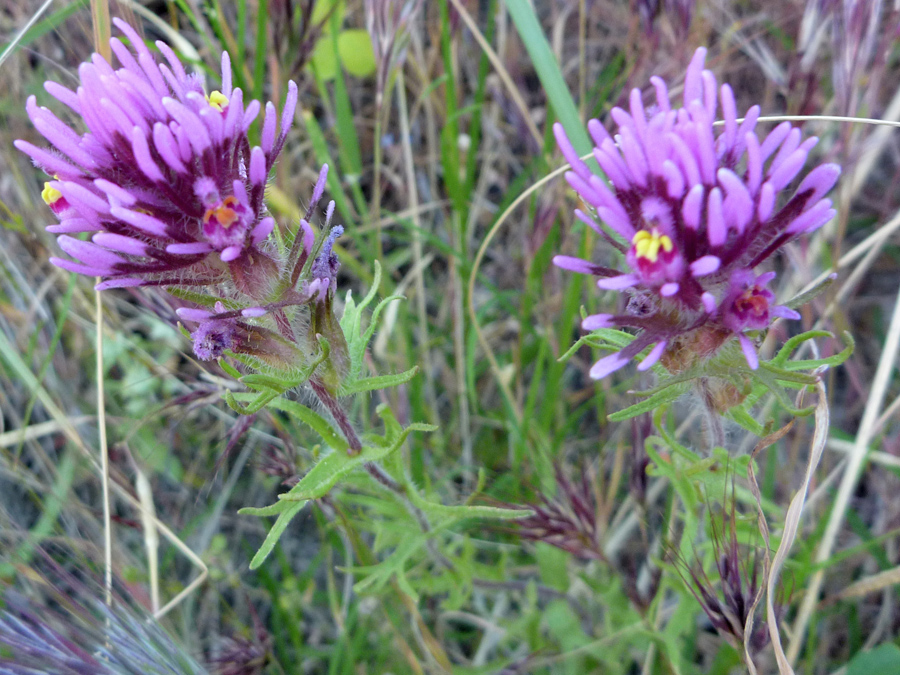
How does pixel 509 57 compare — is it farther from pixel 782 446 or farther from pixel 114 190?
pixel 114 190

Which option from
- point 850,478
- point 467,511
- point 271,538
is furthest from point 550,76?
point 850,478

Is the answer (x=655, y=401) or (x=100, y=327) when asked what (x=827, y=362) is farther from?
(x=100, y=327)

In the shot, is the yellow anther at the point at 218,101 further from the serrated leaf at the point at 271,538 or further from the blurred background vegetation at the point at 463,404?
the serrated leaf at the point at 271,538

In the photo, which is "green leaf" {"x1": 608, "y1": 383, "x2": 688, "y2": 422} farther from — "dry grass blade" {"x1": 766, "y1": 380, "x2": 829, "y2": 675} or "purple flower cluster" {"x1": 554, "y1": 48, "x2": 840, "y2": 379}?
"dry grass blade" {"x1": 766, "y1": 380, "x2": 829, "y2": 675}

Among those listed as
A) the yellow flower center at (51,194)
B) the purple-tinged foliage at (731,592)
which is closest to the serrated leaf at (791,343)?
the purple-tinged foliage at (731,592)

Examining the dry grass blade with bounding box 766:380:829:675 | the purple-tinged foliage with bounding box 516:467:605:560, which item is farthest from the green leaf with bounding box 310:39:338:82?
the dry grass blade with bounding box 766:380:829:675
